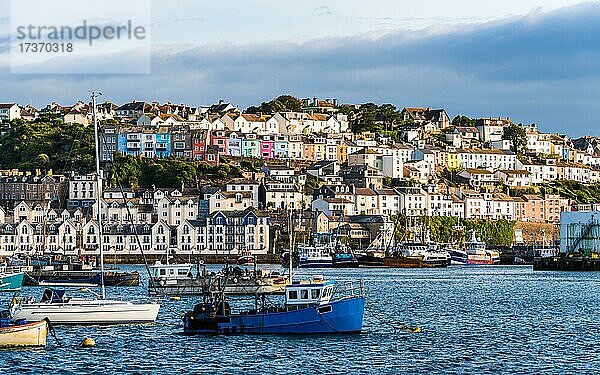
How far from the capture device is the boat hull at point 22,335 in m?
34.0

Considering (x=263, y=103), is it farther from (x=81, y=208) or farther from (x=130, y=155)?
(x=81, y=208)

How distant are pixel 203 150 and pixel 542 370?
345 ft

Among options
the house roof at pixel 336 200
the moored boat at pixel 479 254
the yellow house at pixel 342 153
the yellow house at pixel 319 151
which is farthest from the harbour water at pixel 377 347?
the yellow house at pixel 342 153

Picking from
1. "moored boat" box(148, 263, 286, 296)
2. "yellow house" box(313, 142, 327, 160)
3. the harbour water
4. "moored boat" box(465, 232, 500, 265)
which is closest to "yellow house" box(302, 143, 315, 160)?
"yellow house" box(313, 142, 327, 160)

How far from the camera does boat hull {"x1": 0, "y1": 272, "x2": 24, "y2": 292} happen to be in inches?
2362

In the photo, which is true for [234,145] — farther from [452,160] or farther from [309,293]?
[309,293]

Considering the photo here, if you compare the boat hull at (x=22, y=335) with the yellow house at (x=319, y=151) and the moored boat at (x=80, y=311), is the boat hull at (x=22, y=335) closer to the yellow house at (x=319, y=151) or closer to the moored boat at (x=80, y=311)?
the moored boat at (x=80, y=311)

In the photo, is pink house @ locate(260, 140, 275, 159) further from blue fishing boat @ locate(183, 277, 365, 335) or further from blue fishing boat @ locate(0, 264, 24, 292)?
blue fishing boat @ locate(183, 277, 365, 335)

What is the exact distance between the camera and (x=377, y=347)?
1426 inches

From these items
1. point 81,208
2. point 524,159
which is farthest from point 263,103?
point 81,208

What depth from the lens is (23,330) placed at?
3409 cm

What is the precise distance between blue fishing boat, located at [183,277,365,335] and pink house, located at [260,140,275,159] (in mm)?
106779

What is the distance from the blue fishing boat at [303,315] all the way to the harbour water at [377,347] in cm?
35

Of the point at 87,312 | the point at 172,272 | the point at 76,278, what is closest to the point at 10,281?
the point at 76,278
